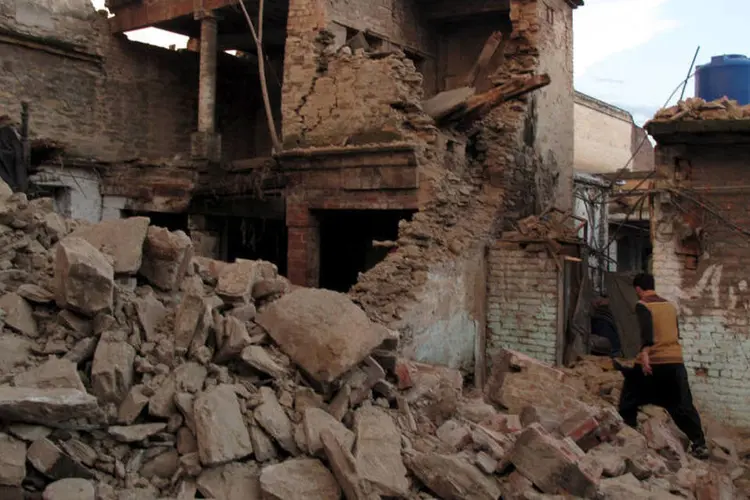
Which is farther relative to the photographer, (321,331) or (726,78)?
(726,78)

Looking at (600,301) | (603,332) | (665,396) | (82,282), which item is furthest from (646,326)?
(600,301)

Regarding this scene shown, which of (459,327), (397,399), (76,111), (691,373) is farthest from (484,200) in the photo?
(76,111)

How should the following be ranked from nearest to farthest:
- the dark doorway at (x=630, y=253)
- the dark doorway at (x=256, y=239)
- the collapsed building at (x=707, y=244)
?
the collapsed building at (x=707, y=244) < the dark doorway at (x=256, y=239) < the dark doorway at (x=630, y=253)

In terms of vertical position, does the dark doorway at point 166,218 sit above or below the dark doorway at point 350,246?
above

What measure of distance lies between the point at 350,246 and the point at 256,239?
180 centimetres

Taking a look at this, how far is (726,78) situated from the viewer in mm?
9555

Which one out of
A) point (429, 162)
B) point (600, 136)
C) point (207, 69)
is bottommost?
point (429, 162)

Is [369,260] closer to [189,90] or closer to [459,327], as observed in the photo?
[459,327]

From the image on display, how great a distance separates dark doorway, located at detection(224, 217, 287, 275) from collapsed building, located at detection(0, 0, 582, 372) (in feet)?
0.14

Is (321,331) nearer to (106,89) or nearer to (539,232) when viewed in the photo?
(539,232)

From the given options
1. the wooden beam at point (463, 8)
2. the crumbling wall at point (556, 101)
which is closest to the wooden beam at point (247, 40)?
the wooden beam at point (463, 8)

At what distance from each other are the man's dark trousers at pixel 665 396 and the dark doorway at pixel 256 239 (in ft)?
24.9

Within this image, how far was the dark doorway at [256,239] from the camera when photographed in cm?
1287

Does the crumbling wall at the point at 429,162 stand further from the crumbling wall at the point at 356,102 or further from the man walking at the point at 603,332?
the man walking at the point at 603,332
